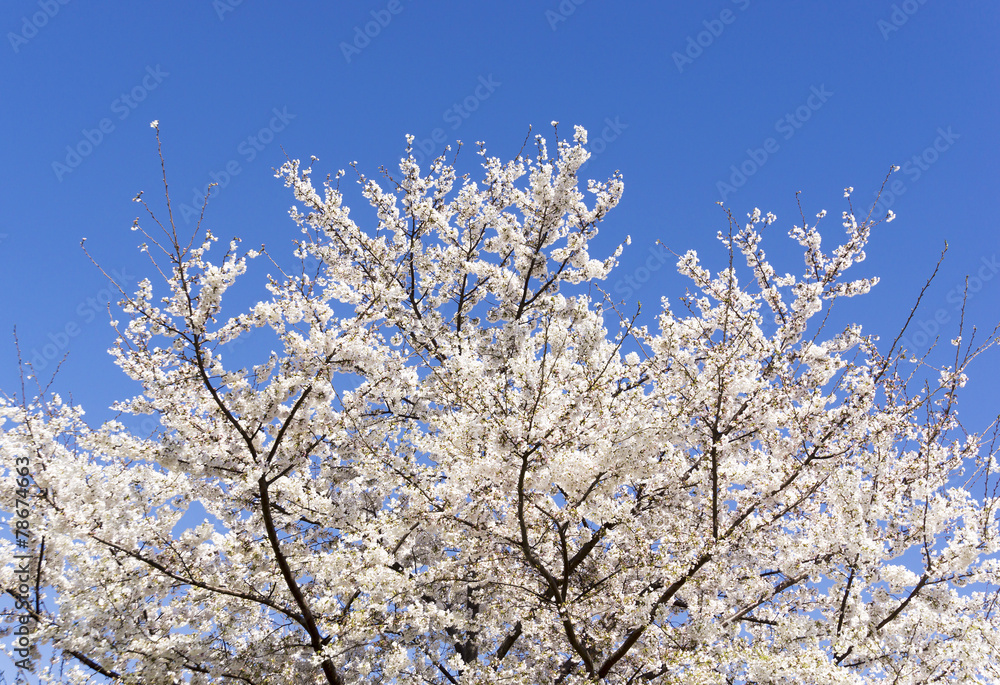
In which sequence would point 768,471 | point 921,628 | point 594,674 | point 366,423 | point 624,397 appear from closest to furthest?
point 594,674 < point 768,471 < point 921,628 < point 624,397 < point 366,423

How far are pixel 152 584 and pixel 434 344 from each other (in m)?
4.85

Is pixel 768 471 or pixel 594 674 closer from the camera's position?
pixel 594 674

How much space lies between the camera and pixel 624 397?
24.7 feet

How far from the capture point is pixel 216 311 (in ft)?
20.6

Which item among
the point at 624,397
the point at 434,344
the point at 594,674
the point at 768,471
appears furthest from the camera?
the point at 434,344

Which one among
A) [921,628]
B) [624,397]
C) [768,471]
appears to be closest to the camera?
[768,471]

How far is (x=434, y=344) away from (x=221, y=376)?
3454mm

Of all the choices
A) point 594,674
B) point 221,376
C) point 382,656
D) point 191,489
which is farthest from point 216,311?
point 594,674

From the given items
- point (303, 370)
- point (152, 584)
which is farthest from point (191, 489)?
point (303, 370)

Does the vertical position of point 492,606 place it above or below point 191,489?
below

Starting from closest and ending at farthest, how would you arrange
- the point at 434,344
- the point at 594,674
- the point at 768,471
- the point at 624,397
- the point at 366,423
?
the point at 594,674
the point at 768,471
the point at 624,397
the point at 366,423
the point at 434,344

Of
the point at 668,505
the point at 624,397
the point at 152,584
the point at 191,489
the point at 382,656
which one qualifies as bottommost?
the point at 382,656

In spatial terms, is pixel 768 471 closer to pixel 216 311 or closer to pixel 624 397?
pixel 624 397

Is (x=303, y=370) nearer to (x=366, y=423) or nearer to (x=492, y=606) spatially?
(x=366, y=423)
